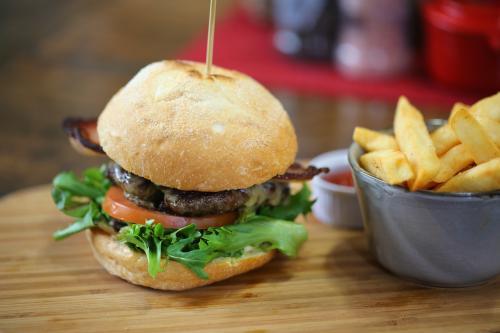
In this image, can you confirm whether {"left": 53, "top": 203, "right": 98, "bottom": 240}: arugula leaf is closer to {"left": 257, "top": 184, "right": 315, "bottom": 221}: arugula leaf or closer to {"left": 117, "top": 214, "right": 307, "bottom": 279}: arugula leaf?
{"left": 117, "top": 214, "right": 307, "bottom": 279}: arugula leaf

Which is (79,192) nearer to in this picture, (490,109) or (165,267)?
(165,267)

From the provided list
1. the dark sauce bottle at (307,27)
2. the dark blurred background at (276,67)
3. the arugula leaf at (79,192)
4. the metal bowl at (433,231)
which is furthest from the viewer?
the dark sauce bottle at (307,27)

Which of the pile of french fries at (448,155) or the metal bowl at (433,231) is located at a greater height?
the pile of french fries at (448,155)

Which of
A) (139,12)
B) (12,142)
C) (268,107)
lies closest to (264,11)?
(139,12)

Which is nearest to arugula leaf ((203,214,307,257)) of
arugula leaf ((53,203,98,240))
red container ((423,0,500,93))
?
arugula leaf ((53,203,98,240))

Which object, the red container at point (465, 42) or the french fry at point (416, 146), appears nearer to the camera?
the french fry at point (416, 146)

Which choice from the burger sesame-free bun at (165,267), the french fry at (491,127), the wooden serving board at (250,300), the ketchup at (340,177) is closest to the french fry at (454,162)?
the french fry at (491,127)

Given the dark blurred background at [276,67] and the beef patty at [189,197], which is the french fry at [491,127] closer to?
the beef patty at [189,197]
